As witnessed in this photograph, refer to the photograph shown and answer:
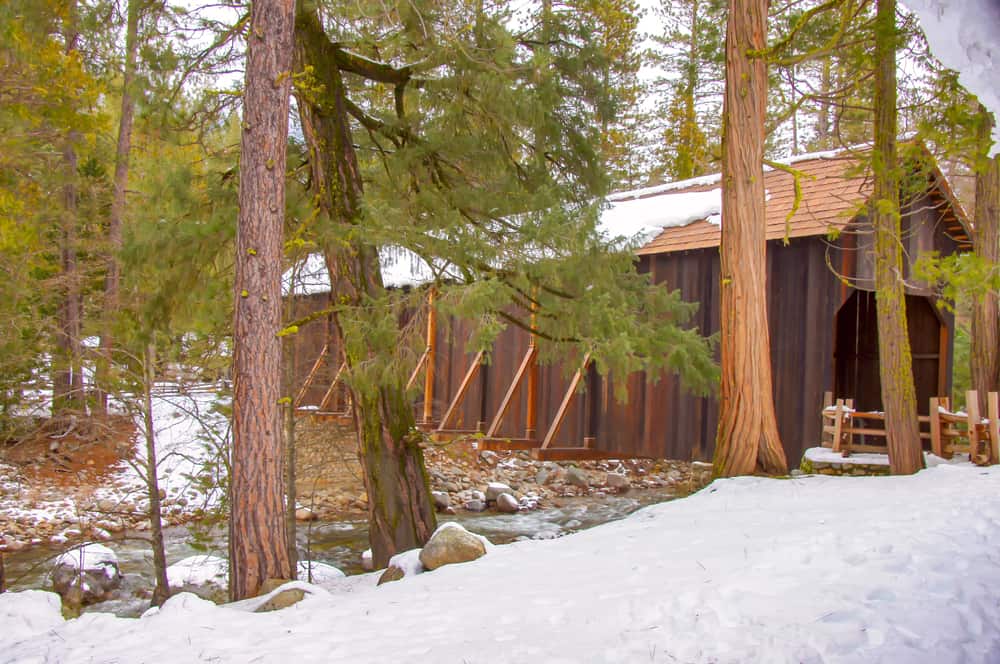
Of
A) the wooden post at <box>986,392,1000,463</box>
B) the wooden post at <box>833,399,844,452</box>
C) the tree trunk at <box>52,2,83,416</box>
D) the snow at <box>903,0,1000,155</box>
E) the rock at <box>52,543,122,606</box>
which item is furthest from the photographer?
the tree trunk at <box>52,2,83,416</box>

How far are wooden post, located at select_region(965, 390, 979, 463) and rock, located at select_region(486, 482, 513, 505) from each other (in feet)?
24.0

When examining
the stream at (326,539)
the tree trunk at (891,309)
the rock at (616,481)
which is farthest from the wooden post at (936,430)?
the rock at (616,481)

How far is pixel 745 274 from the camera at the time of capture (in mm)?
7484

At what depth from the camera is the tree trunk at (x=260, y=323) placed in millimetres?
5801

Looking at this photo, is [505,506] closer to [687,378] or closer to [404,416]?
[404,416]

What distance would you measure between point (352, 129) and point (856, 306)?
8.02 m

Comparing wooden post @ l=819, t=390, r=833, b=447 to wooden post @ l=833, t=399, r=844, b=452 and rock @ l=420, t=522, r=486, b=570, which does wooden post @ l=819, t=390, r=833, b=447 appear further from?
rock @ l=420, t=522, r=486, b=570

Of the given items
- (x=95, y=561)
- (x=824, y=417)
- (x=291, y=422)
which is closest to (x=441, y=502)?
(x=291, y=422)

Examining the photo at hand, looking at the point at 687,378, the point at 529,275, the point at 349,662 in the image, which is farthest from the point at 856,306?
the point at 349,662

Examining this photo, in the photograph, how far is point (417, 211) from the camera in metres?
7.24

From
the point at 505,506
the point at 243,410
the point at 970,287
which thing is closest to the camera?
the point at 970,287

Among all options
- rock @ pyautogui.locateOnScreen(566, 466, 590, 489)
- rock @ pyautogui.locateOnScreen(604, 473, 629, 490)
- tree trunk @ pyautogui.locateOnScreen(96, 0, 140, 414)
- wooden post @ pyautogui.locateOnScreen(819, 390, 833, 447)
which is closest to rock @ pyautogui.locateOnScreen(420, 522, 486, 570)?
tree trunk @ pyautogui.locateOnScreen(96, 0, 140, 414)

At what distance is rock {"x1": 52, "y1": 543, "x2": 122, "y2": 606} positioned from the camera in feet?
29.1

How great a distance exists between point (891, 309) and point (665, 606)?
5.23 m
